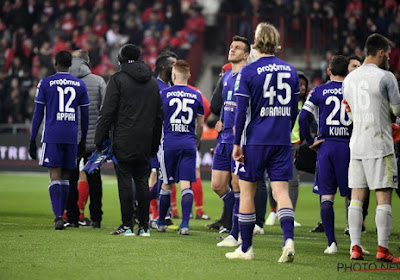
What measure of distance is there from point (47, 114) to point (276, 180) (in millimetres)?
4112

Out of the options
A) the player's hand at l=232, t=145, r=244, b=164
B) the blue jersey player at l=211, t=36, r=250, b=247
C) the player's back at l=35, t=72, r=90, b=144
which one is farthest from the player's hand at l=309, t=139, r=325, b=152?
the player's back at l=35, t=72, r=90, b=144

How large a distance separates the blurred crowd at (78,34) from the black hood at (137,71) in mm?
15967

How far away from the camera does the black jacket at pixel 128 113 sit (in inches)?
376

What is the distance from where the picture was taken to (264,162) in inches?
295

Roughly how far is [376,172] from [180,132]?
3.39 metres

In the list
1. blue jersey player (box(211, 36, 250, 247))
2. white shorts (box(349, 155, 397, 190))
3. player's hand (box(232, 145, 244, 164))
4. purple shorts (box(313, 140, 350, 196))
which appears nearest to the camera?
player's hand (box(232, 145, 244, 164))

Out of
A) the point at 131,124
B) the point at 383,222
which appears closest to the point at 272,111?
the point at 383,222

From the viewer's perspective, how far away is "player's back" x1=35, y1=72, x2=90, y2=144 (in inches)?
413

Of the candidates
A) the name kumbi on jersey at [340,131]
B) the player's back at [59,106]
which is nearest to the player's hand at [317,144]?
the name kumbi on jersey at [340,131]

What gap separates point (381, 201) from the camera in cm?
A: 781

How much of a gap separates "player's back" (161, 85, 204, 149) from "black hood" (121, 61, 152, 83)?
0.79 meters

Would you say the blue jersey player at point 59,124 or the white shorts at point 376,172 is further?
the blue jersey player at point 59,124

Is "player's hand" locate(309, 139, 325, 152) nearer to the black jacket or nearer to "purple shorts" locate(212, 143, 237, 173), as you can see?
"purple shorts" locate(212, 143, 237, 173)

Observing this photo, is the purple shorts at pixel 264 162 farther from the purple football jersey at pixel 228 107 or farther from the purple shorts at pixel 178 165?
the purple shorts at pixel 178 165
